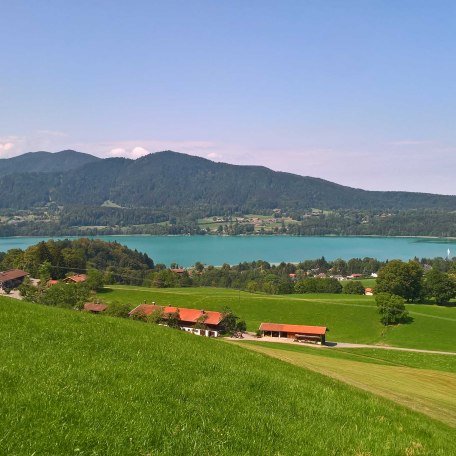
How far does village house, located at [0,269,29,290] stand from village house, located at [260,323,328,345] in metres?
52.4

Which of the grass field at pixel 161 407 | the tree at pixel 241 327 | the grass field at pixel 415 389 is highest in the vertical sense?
the grass field at pixel 161 407

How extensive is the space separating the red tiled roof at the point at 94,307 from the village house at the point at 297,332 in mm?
26338

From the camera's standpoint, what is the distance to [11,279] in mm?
97750

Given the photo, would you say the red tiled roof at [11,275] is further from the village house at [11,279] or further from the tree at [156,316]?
the tree at [156,316]

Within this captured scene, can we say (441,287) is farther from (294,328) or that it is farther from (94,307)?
(94,307)

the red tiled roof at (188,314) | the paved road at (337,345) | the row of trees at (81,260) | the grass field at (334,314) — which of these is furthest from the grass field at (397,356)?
the row of trees at (81,260)

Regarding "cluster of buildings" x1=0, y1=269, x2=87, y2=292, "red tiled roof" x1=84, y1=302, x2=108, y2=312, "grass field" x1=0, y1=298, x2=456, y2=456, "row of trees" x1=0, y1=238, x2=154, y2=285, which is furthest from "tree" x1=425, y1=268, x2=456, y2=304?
"grass field" x1=0, y1=298, x2=456, y2=456

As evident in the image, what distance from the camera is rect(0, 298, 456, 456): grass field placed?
8.43 m

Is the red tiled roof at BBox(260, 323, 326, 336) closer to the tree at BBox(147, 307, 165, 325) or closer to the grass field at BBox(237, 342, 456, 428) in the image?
the tree at BBox(147, 307, 165, 325)

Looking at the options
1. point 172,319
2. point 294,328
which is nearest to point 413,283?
point 294,328

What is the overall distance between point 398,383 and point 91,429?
20692 millimetres

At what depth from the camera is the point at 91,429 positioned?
27.7 feet

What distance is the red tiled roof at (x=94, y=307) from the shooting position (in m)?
71.8

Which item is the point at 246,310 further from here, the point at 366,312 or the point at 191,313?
the point at 366,312
